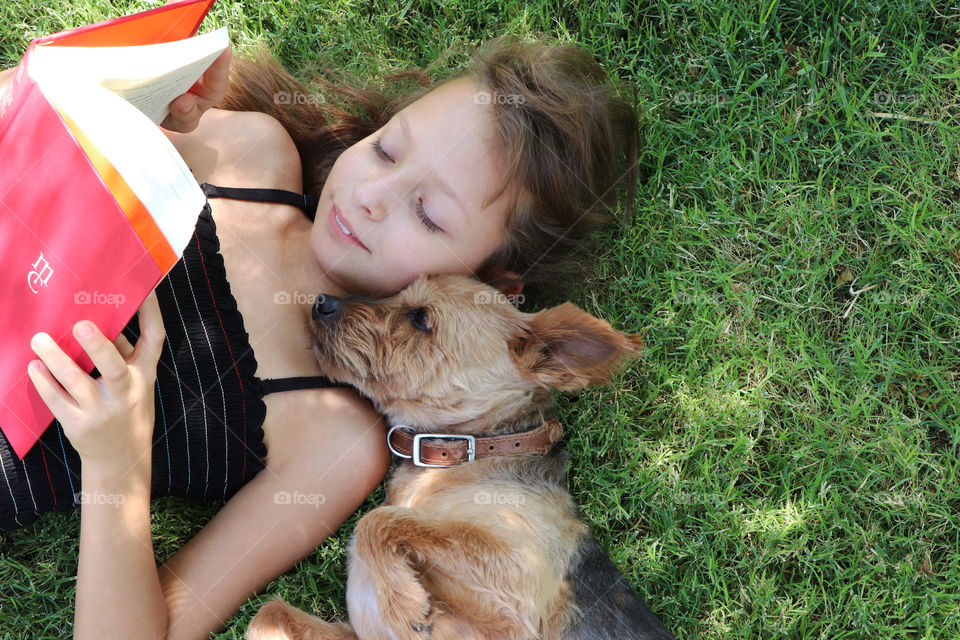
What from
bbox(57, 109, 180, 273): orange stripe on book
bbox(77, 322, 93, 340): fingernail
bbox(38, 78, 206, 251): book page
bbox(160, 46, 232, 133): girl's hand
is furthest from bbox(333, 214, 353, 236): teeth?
bbox(77, 322, 93, 340): fingernail

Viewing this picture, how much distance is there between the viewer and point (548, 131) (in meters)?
3.76

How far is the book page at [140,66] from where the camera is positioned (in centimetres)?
263

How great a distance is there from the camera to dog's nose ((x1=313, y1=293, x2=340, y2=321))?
12.1 ft

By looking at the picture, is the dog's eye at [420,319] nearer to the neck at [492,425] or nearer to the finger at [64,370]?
the neck at [492,425]

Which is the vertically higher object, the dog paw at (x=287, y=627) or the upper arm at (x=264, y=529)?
the upper arm at (x=264, y=529)

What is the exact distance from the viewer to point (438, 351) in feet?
11.8

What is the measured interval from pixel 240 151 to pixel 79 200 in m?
1.52

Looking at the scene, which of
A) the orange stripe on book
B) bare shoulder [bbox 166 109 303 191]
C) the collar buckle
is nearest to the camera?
the orange stripe on book

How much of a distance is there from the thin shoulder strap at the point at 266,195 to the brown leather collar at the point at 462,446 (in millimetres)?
1420
